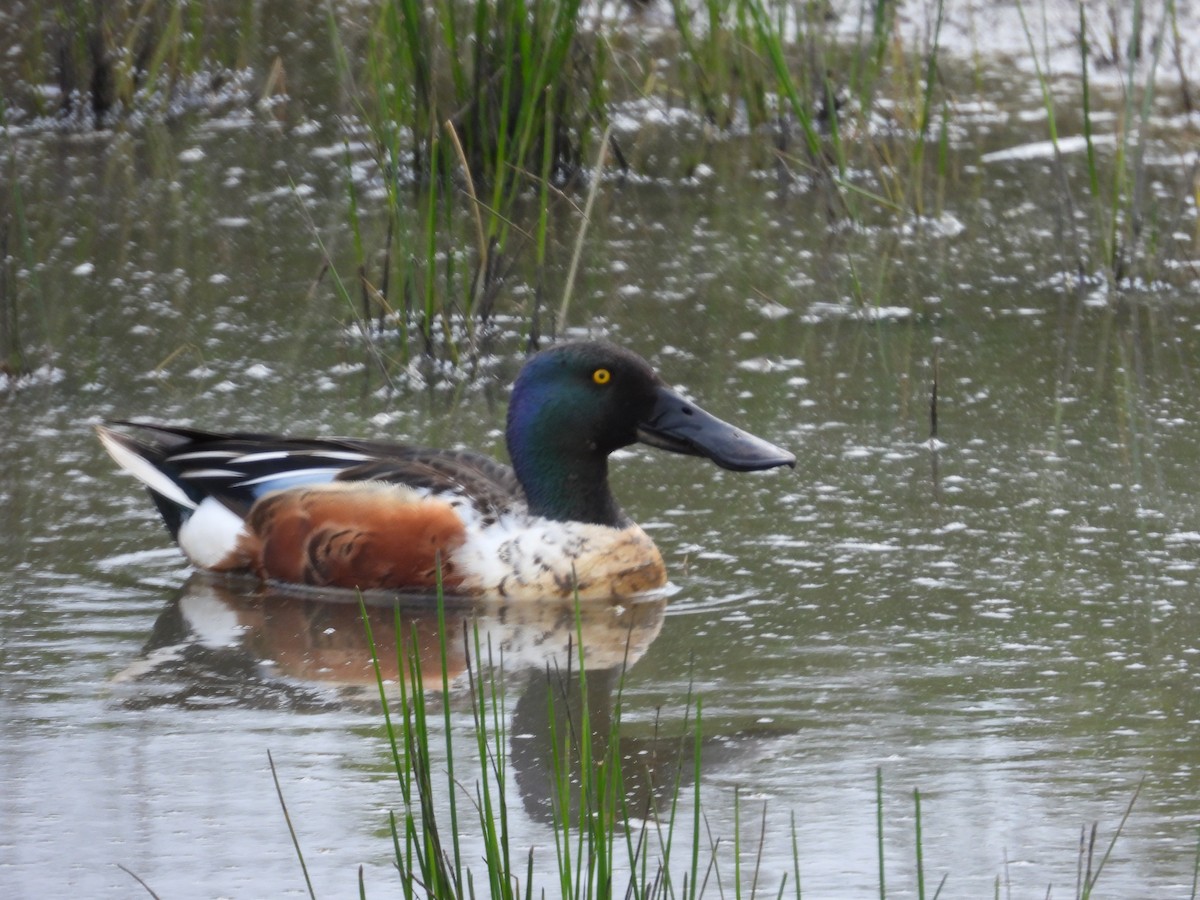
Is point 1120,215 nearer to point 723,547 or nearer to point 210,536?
point 723,547

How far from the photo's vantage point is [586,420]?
16.9ft

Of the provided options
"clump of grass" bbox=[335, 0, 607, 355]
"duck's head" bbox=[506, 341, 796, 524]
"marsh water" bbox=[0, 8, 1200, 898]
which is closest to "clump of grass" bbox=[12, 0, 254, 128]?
"marsh water" bbox=[0, 8, 1200, 898]

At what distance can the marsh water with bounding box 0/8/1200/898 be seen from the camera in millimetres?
3541

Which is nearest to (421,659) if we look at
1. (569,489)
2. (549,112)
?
(569,489)

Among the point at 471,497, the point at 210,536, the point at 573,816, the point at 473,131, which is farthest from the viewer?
the point at 473,131

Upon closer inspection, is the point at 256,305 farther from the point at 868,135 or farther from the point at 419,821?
the point at 419,821

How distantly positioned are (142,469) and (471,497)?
96cm

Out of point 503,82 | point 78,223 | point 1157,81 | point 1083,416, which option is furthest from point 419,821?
point 1157,81

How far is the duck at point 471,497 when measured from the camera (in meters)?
5.02

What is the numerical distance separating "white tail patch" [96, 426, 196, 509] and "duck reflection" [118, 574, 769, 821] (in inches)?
8.9

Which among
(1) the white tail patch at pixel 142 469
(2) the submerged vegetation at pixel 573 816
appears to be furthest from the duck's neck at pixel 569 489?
(1) the white tail patch at pixel 142 469

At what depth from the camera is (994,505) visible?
5.40 meters

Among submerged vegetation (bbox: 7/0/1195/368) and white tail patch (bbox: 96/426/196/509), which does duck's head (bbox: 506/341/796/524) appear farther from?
white tail patch (bbox: 96/426/196/509)

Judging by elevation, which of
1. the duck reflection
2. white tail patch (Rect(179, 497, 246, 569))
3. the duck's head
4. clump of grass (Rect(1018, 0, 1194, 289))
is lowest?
the duck reflection
